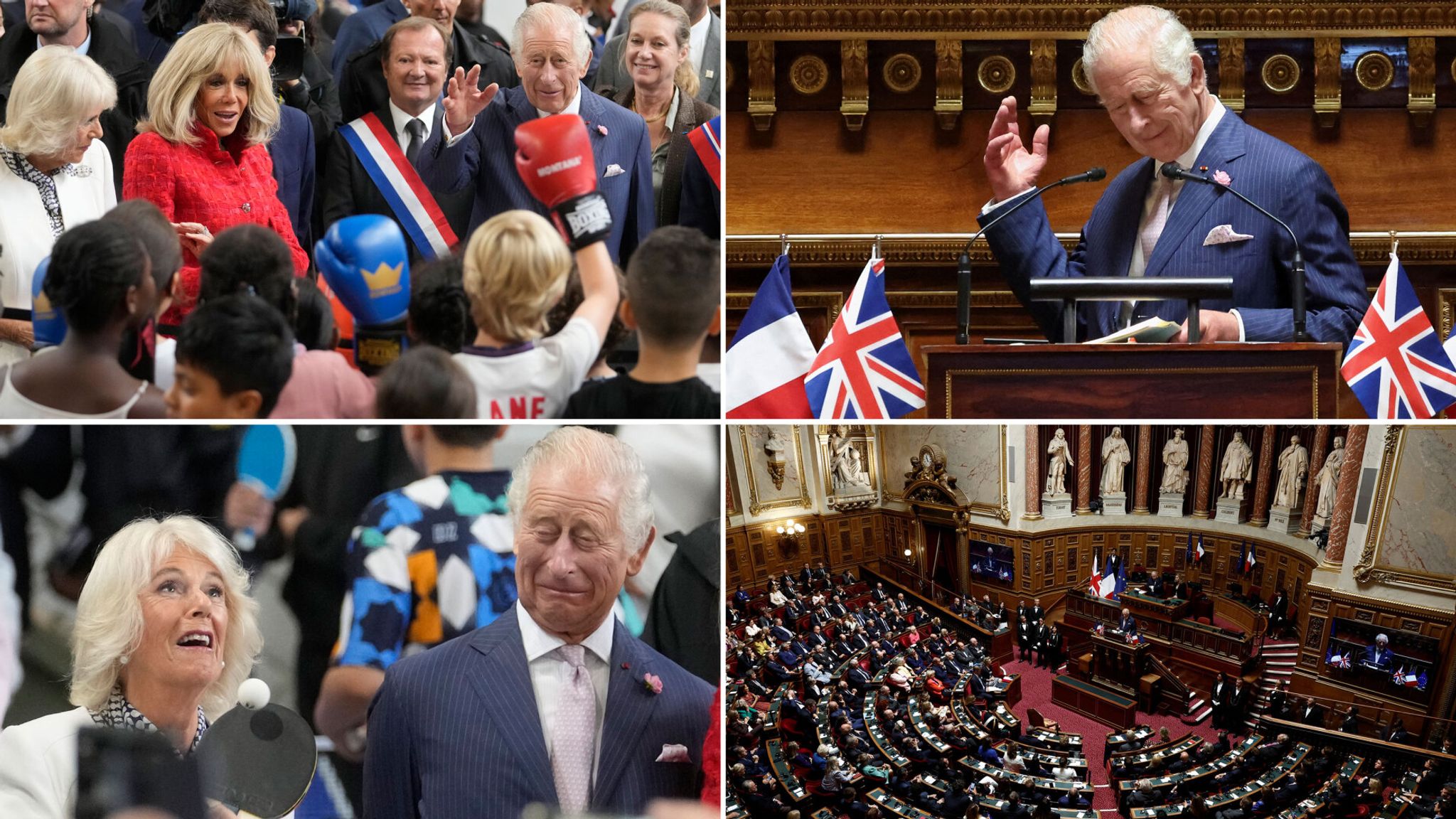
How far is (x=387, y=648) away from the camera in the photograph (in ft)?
13.0

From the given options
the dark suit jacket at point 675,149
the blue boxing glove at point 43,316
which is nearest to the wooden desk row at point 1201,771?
the dark suit jacket at point 675,149

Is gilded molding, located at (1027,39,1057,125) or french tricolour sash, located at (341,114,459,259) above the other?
gilded molding, located at (1027,39,1057,125)

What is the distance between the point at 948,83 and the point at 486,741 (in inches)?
129

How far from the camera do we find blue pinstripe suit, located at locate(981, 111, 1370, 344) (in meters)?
3.89

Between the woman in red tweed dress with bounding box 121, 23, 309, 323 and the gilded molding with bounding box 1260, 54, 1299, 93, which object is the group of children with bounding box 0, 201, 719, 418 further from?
the gilded molding with bounding box 1260, 54, 1299, 93

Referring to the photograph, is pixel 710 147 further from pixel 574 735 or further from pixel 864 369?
pixel 574 735

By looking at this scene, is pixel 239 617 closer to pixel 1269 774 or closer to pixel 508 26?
pixel 508 26

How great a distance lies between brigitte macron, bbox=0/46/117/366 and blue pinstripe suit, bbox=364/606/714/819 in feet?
4.81

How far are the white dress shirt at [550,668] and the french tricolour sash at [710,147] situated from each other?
1.38 meters

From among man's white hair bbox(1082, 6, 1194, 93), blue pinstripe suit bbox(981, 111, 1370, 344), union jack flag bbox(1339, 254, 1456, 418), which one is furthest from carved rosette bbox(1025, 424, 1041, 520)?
man's white hair bbox(1082, 6, 1194, 93)

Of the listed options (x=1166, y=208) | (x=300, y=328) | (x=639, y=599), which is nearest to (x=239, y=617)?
(x=300, y=328)

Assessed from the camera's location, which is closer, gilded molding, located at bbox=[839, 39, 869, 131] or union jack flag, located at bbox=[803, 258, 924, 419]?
union jack flag, located at bbox=[803, 258, 924, 419]

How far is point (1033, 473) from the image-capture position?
4266mm

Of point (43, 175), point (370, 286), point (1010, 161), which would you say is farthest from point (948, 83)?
point (43, 175)
